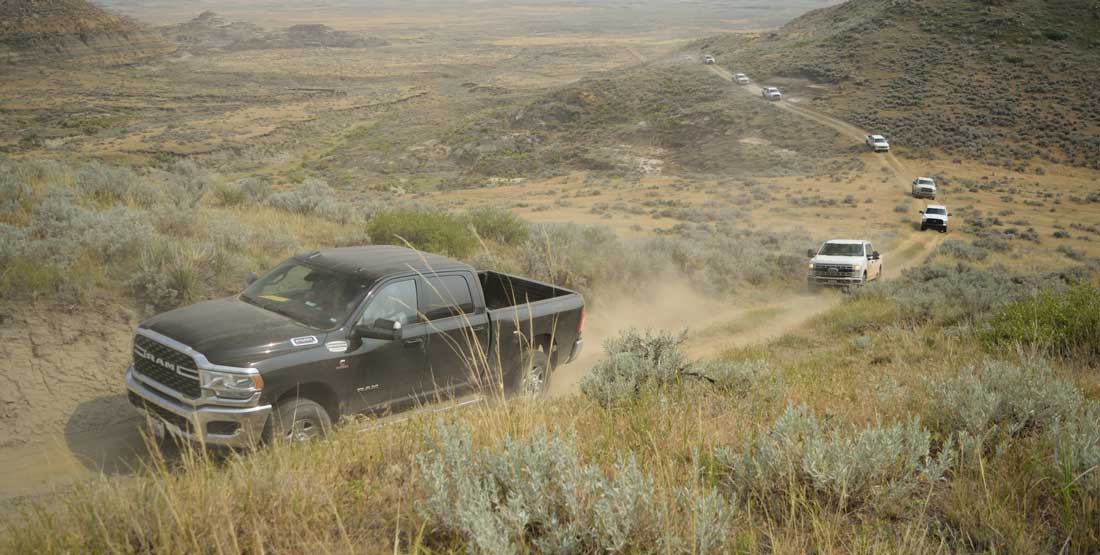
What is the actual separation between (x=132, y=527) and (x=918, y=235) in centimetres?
3318

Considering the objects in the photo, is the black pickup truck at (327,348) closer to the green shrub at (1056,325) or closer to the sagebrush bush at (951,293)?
the green shrub at (1056,325)

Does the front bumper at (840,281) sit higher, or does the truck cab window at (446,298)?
the truck cab window at (446,298)

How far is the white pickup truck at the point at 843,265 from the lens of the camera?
18891 millimetres

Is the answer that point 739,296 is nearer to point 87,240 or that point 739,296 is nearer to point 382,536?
point 87,240

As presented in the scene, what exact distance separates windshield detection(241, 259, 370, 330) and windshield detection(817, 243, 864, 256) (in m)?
16.1

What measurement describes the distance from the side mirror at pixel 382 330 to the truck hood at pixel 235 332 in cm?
35

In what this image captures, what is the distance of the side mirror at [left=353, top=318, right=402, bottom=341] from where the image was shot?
6457mm

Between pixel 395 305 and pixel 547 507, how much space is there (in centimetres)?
412

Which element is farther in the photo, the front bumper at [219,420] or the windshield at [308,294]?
the windshield at [308,294]

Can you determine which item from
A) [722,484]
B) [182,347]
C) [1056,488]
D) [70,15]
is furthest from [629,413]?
[70,15]

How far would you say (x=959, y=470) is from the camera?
4.17 metres

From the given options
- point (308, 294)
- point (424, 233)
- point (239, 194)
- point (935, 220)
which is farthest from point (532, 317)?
point (935, 220)

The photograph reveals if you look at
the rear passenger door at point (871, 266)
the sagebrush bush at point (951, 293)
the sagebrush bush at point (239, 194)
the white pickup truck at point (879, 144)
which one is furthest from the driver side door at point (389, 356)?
the white pickup truck at point (879, 144)

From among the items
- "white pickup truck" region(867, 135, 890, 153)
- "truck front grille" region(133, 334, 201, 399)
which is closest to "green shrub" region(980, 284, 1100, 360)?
"truck front grille" region(133, 334, 201, 399)
